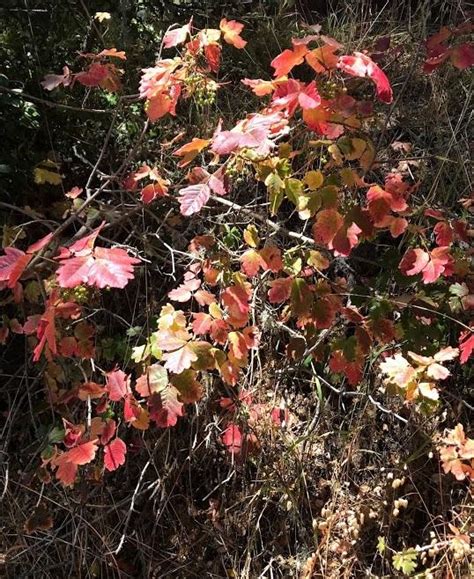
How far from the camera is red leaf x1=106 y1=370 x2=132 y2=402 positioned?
5.12ft

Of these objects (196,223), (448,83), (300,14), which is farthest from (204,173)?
(300,14)

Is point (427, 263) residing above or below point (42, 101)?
below

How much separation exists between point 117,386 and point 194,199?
1.64ft

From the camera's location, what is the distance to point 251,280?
6.18ft

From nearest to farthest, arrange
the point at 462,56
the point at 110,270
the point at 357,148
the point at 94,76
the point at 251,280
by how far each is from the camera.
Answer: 1. the point at 110,270
2. the point at 462,56
3. the point at 357,148
4. the point at 94,76
5. the point at 251,280

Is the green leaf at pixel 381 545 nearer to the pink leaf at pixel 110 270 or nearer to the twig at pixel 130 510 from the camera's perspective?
the twig at pixel 130 510

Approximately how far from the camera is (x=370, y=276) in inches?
81.8

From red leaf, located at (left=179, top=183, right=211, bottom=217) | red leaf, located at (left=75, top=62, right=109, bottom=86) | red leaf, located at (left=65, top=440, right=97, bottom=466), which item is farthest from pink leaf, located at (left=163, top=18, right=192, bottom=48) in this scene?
red leaf, located at (left=65, top=440, right=97, bottom=466)

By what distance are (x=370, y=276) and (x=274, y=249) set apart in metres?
0.62

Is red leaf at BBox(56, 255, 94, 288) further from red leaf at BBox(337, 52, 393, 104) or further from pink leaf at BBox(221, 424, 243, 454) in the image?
pink leaf at BBox(221, 424, 243, 454)

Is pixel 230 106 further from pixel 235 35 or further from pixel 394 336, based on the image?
pixel 394 336

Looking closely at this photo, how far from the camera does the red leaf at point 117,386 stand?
156 cm

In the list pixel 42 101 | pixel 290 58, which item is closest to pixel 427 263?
pixel 290 58

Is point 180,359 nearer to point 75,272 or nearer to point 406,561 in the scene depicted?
point 75,272
